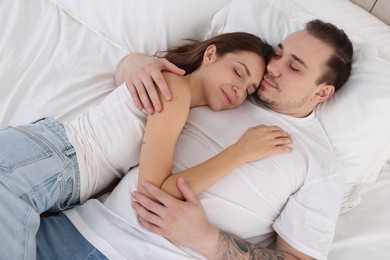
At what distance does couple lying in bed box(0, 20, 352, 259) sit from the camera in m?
0.95

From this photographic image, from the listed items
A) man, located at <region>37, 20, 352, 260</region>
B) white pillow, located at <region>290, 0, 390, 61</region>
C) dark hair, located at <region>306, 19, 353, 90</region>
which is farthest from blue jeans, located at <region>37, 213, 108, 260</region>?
white pillow, located at <region>290, 0, 390, 61</region>

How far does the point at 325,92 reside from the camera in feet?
3.98

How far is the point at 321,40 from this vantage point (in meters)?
1.20

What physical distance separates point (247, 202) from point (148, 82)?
41 centimetres

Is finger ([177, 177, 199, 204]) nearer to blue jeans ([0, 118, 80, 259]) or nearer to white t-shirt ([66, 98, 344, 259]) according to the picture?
white t-shirt ([66, 98, 344, 259])

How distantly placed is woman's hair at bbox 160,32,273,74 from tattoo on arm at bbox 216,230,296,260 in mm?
536

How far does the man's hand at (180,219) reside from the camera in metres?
0.94

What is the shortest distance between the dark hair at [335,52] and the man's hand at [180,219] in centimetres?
56

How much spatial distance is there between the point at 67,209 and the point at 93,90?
1.37ft

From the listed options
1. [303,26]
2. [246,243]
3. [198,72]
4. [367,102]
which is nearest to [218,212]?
[246,243]

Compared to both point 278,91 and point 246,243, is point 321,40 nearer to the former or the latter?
point 278,91

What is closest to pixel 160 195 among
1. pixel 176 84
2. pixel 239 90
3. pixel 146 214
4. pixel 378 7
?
pixel 146 214

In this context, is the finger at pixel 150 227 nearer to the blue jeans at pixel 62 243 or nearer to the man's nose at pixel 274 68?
the blue jeans at pixel 62 243

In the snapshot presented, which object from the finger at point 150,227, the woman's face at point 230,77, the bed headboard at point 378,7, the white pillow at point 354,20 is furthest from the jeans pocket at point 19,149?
the bed headboard at point 378,7
